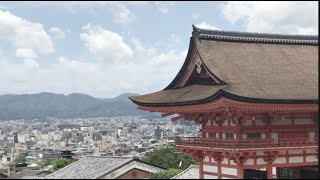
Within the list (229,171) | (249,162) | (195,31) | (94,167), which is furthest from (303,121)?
(94,167)

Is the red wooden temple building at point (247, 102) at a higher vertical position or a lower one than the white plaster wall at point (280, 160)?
higher

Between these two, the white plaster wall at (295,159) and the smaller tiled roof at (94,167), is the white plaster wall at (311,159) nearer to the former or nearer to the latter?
the white plaster wall at (295,159)

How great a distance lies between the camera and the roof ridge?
84.8ft

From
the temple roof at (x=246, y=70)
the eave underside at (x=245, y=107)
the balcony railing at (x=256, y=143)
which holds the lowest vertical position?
the balcony railing at (x=256, y=143)

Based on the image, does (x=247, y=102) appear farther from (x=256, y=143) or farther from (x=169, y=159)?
(x=169, y=159)

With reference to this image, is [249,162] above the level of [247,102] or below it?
below

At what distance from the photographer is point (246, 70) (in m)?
24.0

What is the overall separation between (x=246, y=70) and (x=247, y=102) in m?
3.34

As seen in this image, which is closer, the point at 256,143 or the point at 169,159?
the point at 256,143

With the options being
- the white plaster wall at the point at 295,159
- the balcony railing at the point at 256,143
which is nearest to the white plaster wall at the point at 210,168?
the balcony railing at the point at 256,143

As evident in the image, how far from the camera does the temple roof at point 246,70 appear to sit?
22281 millimetres

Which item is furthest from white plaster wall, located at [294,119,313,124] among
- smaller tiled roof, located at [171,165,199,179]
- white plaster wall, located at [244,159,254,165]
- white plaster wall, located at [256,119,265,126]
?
smaller tiled roof, located at [171,165,199,179]

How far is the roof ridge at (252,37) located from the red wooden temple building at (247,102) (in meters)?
0.05

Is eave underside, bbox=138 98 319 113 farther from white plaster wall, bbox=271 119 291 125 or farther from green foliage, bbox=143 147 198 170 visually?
green foliage, bbox=143 147 198 170
